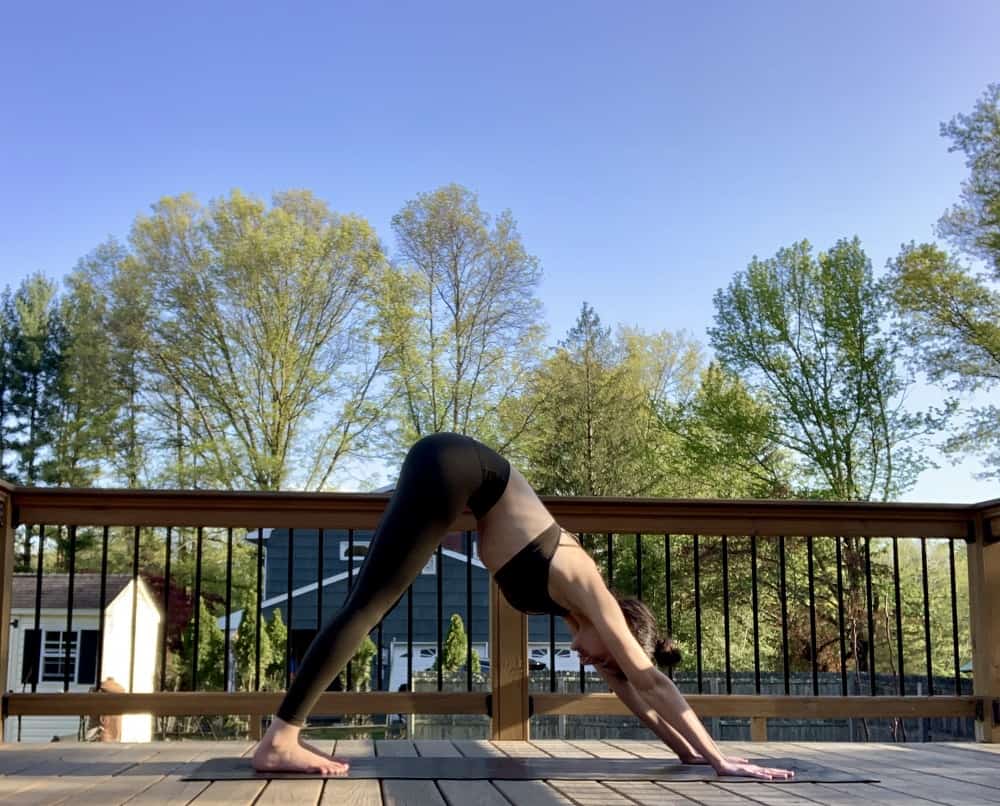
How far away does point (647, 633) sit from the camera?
9.37ft

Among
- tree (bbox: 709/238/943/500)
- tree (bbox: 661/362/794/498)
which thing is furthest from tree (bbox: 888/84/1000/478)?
tree (bbox: 661/362/794/498)

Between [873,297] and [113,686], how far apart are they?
1530cm

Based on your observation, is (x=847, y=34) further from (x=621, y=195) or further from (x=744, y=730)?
(x=744, y=730)

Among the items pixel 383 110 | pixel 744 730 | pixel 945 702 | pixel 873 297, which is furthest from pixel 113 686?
pixel 383 110

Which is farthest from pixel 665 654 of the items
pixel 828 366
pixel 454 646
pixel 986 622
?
pixel 828 366

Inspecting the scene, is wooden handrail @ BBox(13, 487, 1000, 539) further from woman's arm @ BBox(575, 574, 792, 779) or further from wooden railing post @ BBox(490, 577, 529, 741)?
woman's arm @ BBox(575, 574, 792, 779)

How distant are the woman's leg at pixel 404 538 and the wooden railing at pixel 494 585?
1.12 metres

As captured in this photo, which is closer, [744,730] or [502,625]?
[502,625]

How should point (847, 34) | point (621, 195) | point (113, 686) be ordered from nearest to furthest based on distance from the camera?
point (113, 686)
point (847, 34)
point (621, 195)

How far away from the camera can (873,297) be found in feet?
61.0

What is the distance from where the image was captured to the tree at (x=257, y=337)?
18891 mm

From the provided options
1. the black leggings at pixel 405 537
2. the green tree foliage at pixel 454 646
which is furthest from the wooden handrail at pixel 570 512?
the green tree foliage at pixel 454 646

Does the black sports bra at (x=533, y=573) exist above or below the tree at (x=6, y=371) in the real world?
below

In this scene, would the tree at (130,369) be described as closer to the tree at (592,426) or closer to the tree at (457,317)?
the tree at (457,317)
